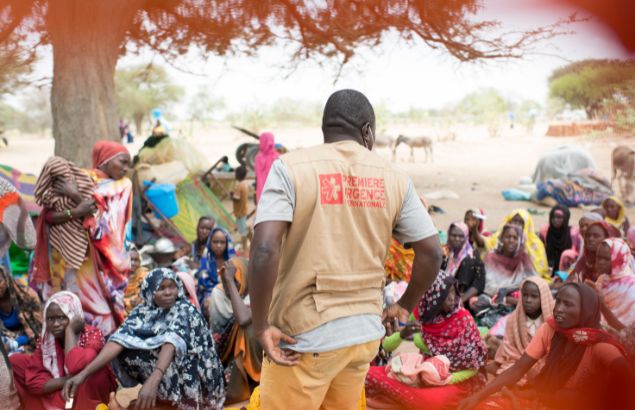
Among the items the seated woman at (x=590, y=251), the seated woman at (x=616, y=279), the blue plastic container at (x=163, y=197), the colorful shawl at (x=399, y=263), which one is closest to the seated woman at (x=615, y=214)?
the seated woman at (x=590, y=251)

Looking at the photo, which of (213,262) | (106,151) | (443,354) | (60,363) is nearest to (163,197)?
(213,262)

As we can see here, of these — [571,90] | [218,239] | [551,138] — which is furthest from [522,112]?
[218,239]

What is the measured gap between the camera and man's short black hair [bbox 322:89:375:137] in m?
2.07

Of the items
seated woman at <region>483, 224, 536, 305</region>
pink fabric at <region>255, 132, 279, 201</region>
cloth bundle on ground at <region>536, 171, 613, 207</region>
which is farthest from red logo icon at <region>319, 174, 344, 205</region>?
cloth bundle on ground at <region>536, 171, 613, 207</region>

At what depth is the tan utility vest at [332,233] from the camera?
1.95 m

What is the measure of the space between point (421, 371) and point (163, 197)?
4667mm

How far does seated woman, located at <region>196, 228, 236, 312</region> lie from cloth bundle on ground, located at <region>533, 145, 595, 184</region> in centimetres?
909

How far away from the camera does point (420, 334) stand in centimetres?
416

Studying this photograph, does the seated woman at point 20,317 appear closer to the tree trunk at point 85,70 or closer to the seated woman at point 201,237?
the seated woman at point 201,237

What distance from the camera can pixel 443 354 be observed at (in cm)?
394

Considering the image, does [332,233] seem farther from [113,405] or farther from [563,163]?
[563,163]

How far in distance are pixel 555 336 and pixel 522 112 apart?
2642cm

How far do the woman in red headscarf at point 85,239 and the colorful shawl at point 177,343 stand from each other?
2.00ft

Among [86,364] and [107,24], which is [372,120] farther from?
[107,24]
